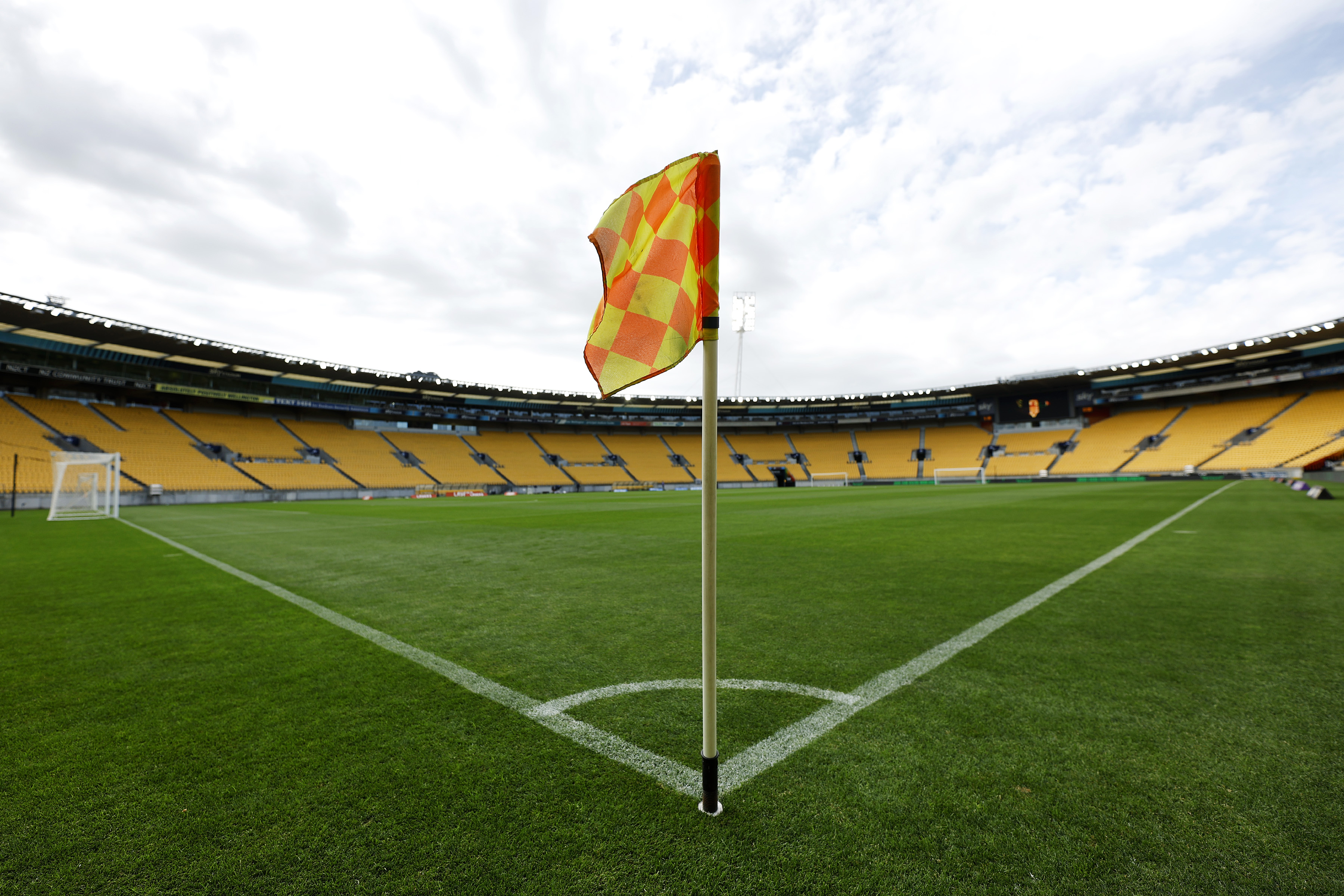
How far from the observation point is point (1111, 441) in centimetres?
4572

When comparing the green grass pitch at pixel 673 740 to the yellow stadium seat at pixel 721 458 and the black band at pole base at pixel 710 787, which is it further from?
the yellow stadium seat at pixel 721 458

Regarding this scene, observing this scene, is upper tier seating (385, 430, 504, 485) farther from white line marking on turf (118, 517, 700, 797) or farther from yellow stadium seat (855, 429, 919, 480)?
white line marking on turf (118, 517, 700, 797)

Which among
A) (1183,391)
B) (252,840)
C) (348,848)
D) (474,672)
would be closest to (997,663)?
(474,672)

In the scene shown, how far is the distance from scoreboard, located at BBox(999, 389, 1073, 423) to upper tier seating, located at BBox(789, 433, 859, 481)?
48.2 ft

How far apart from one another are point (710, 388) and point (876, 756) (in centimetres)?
161

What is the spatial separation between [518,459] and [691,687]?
49985mm

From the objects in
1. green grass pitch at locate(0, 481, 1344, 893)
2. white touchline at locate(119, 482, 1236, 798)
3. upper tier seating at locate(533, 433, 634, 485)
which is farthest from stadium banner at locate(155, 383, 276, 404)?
white touchline at locate(119, 482, 1236, 798)

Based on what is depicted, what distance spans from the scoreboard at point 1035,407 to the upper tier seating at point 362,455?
52812 mm

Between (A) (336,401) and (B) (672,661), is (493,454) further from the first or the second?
(B) (672,661)

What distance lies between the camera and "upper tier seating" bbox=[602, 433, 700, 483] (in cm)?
5525

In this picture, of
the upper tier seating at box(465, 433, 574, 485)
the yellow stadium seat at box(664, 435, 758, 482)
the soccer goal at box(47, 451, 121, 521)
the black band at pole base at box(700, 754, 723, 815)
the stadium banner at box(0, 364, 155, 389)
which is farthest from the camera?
the yellow stadium seat at box(664, 435, 758, 482)

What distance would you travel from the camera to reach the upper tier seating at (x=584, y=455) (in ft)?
172

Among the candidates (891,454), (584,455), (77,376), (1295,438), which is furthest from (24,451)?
(1295,438)

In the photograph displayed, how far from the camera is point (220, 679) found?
3.12 meters
